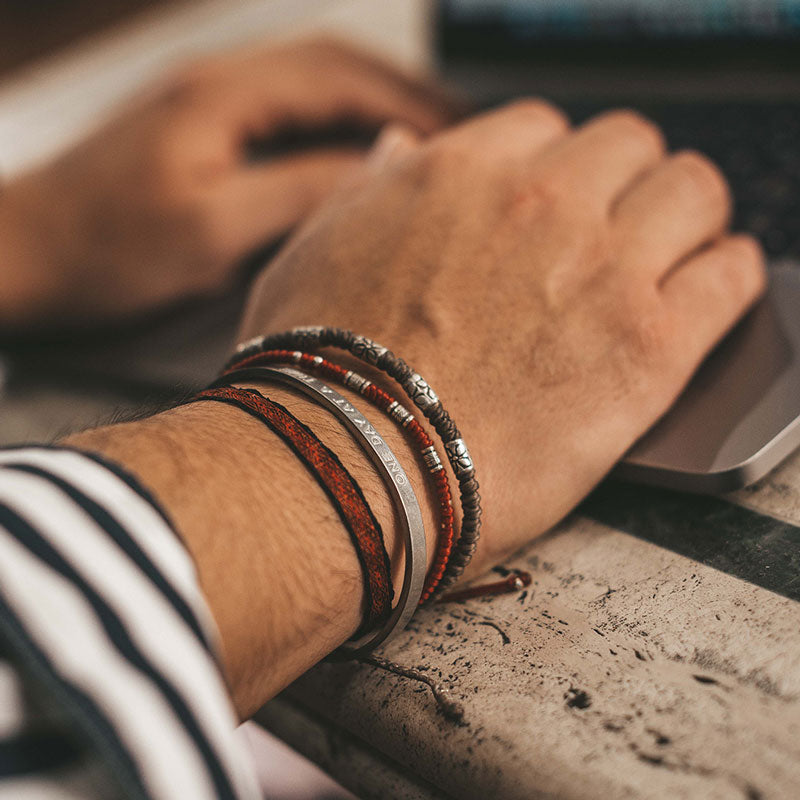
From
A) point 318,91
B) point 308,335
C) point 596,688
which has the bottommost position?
point 596,688

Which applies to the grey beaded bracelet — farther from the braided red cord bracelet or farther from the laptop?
the laptop

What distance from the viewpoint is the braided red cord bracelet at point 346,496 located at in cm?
32

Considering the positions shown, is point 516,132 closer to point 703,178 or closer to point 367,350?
point 703,178

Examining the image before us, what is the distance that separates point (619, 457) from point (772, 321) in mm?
142

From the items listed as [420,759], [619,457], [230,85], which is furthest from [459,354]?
[230,85]

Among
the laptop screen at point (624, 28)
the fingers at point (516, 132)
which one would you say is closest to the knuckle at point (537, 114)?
the fingers at point (516, 132)

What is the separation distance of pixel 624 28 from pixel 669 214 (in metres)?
0.37

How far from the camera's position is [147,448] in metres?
0.31

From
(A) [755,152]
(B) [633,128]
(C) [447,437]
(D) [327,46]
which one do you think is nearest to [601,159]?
(B) [633,128]

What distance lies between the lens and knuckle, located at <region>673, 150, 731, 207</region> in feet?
1.72

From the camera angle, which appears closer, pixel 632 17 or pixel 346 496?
pixel 346 496

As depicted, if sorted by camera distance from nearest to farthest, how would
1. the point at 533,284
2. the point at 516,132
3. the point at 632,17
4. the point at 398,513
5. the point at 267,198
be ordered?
1. the point at 398,513
2. the point at 533,284
3. the point at 516,132
4. the point at 267,198
5. the point at 632,17

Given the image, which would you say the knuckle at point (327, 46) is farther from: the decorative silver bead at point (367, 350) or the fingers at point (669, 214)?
the decorative silver bead at point (367, 350)

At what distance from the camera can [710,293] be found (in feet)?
1.51
